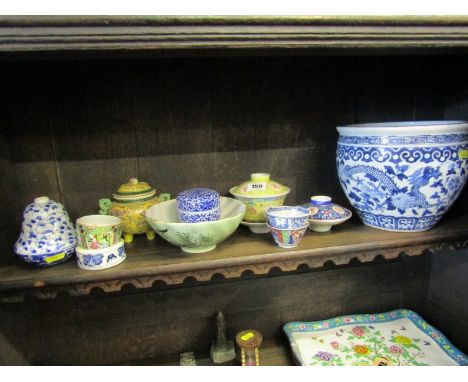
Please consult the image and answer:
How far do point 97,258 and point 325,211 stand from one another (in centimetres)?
40

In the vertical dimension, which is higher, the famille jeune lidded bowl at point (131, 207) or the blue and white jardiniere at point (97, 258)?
the famille jeune lidded bowl at point (131, 207)

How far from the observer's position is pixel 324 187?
757mm

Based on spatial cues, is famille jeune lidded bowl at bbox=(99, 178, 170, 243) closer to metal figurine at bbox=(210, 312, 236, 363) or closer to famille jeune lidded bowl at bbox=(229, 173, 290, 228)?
famille jeune lidded bowl at bbox=(229, 173, 290, 228)

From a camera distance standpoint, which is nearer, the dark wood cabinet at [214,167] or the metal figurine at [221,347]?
the dark wood cabinet at [214,167]

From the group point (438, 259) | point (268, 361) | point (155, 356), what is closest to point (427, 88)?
point (438, 259)

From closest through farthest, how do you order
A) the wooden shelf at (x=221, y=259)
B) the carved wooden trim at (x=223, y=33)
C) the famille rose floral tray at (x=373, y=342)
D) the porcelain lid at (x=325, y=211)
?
the carved wooden trim at (x=223, y=33)
the wooden shelf at (x=221, y=259)
the porcelain lid at (x=325, y=211)
the famille rose floral tray at (x=373, y=342)

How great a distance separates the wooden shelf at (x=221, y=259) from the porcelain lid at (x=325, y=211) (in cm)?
3

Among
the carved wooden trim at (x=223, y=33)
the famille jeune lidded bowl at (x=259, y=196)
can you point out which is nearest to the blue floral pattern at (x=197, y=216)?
the famille jeune lidded bowl at (x=259, y=196)

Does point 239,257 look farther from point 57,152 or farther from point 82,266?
point 57,152

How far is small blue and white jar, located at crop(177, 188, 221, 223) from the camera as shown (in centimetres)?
52

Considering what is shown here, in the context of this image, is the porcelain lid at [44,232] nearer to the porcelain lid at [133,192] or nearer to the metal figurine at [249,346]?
the porcelain lid at [133,192]

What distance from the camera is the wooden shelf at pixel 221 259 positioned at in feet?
1.62

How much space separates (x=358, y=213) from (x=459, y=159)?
191 mm

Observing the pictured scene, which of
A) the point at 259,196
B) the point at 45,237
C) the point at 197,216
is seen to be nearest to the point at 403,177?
the point at 259,196
